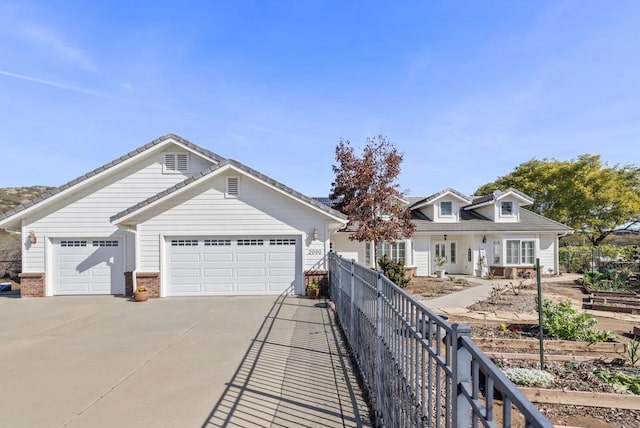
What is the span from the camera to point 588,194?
2905 centimetres

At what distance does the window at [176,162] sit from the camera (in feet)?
45.3

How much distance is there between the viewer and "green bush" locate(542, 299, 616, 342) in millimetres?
6453

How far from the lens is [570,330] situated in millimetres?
6613

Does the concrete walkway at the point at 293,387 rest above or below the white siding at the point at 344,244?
below

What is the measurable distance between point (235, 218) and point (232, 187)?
1.15 metres

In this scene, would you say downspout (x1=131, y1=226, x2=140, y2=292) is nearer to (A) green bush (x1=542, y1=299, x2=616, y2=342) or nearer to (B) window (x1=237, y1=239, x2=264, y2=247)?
(B) window (x1=237, y1=239, x2=264, y2=247)

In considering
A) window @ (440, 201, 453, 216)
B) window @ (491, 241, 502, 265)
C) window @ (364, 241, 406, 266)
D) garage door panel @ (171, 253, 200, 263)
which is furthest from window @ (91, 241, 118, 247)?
window @ (491, 241, 502, 265)

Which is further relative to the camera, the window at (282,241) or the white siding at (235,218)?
the window at (282,241)

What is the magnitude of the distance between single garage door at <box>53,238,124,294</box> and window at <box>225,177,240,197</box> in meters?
4.79

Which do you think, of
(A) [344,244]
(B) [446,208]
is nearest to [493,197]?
(B) [446,208]

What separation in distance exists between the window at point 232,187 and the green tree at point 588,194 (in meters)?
30.9

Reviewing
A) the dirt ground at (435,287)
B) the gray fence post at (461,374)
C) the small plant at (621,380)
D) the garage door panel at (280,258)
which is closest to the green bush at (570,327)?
the small plant at (621,380)

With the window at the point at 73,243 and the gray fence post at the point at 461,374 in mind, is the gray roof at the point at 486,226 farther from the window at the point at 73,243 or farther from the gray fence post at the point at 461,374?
the gray fence post at the point at 461,374

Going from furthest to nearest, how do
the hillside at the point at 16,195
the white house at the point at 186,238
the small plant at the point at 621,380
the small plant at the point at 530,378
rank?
the hillside at the point at 16,195 → the white house at the point at 186,238 → the small plant at the point at 530,378 → the small plant at the point at 621,380
